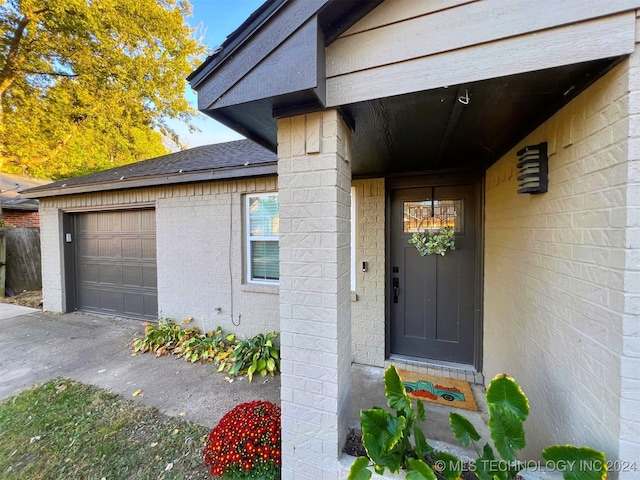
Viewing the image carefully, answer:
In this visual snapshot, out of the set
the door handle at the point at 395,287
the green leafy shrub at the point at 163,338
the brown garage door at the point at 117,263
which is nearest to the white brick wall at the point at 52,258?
the brown garage door at the point at 117,263

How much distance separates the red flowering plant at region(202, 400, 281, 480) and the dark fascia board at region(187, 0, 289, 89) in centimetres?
225

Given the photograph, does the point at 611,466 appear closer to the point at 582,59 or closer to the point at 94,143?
the point at 582,59

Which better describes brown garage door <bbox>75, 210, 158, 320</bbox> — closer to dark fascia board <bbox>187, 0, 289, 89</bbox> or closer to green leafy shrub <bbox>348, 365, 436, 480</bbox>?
dark fascia board <bbox>187, 0, 289, 89</bbox>

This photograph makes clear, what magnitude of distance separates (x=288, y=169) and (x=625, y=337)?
1.72 m

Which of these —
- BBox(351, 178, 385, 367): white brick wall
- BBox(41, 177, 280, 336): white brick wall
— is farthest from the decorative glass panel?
BBox(41, 177, 280, 336): white brick wall

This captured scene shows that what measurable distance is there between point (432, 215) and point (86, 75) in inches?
453

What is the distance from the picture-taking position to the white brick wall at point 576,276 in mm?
1120

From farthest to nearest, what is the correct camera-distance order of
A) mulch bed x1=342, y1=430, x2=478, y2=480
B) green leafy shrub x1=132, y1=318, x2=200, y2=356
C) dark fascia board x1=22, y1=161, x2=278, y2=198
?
green leafy shrub x1=132, y1=318, x2=200, y2=356 < dark fascia board x1=22, y1=161, x2=278, y2=198 < mulch bed x1=342, y1=430, x2=478, y2=480

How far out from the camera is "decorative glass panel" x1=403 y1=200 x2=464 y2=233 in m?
3.28

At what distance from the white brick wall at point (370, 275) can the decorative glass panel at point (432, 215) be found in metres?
0.35

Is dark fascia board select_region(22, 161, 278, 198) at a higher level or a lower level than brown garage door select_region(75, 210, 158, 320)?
higher

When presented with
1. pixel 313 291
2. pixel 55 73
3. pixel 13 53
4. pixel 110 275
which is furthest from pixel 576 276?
pixel 13 53

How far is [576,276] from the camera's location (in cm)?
137

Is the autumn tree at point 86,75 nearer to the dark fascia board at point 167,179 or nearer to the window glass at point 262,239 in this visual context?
the dark fascia board at point 167,179
